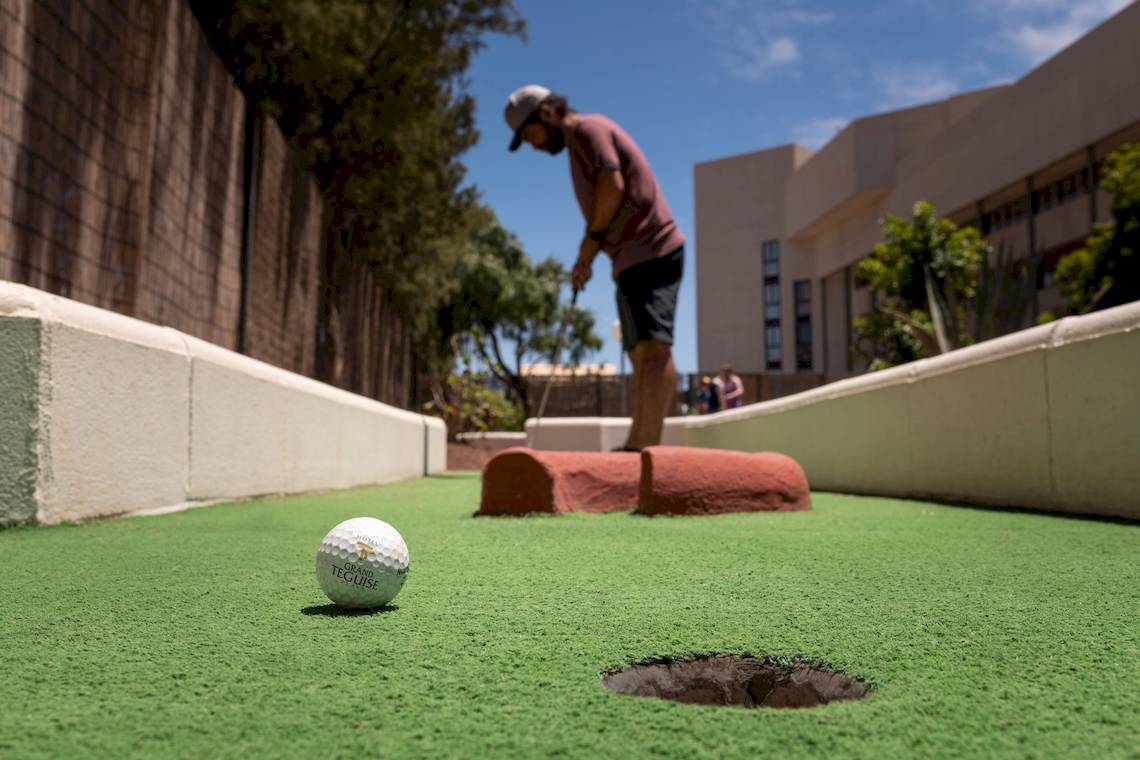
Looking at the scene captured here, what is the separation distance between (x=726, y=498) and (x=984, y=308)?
15.5 metres

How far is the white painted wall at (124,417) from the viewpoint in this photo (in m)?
3.31

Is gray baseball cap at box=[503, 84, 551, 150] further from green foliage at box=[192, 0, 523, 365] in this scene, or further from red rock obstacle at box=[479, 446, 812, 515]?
green foliage at box=[192, 0, 523, 365]

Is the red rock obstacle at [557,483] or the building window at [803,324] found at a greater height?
the building window at [803,324]

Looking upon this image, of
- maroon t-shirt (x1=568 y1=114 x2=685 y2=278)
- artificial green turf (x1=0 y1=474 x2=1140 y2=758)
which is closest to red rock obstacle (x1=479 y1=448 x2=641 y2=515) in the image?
artificial green turf (x1=0 y1=474 x2=1140 y2=758)

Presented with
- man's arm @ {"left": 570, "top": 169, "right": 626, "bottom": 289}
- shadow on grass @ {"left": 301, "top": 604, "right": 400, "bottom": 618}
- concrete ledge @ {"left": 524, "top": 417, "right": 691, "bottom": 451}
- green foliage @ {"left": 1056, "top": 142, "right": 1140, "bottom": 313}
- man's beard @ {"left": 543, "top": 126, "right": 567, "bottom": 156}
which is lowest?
shadow on grass @ {"left": 301, "top": 604, "right": 400, "bottom": 618}

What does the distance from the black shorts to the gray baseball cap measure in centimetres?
118

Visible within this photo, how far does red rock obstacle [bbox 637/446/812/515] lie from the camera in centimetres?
448

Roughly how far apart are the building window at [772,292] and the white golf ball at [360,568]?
155 feet

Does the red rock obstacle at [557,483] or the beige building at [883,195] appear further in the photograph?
the beige building at [883,195]

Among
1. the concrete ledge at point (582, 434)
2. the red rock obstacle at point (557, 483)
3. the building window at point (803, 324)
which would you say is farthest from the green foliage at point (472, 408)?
the building window at point (803, 324)

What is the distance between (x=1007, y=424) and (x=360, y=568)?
4119 mm

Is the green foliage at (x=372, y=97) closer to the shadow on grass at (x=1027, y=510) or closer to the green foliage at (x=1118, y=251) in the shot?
the shadow on grass at (x=1027, y=510)

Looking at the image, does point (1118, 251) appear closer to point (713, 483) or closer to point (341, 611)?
point (713, 483)

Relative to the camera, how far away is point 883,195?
120ft
